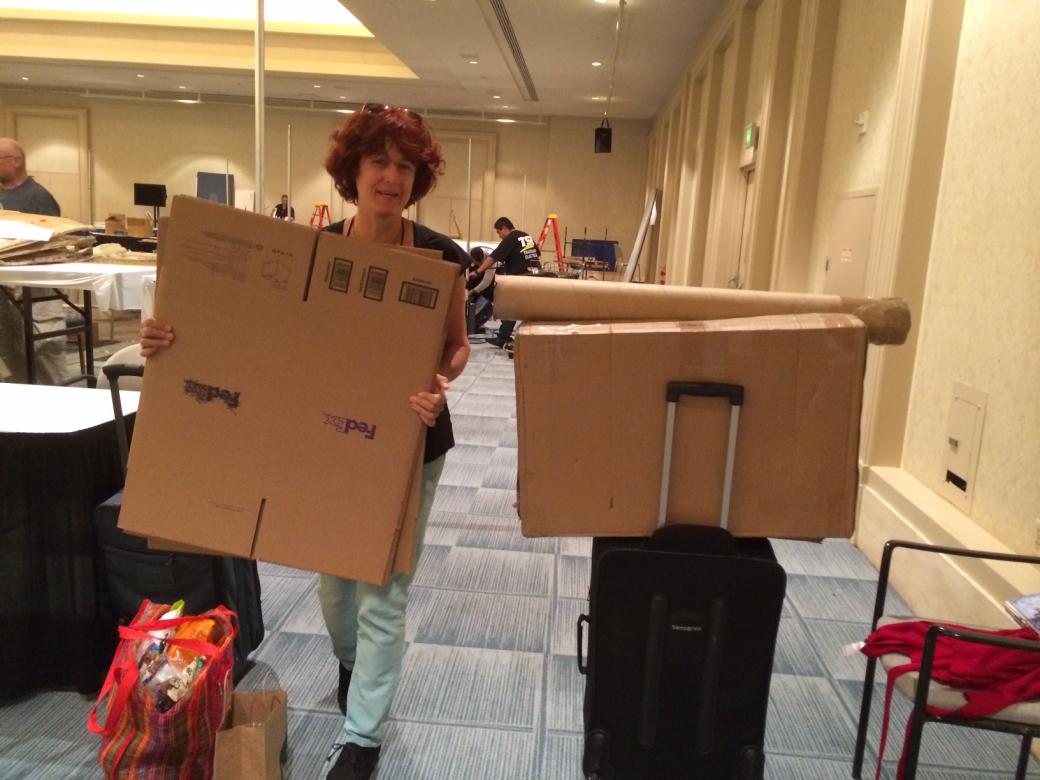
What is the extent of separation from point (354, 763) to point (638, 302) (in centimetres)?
112

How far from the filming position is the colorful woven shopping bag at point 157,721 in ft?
4.80

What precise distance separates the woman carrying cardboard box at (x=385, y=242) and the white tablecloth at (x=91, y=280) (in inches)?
110

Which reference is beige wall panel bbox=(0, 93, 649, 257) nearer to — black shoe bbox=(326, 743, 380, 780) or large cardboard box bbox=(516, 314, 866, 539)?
black shoe bbox=(326, 743, 380, 780)

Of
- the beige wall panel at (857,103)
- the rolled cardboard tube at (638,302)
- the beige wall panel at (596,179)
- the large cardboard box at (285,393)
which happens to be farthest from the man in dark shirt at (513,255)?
the rolled cardboard tube at (638,302)

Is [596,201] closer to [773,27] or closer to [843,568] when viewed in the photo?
[773,27]

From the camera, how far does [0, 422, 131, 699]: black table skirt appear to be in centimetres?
178

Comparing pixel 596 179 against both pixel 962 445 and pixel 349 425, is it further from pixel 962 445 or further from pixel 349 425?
pixel 349 425

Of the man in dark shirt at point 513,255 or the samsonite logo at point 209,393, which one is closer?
the samsonite logo at point 209,393

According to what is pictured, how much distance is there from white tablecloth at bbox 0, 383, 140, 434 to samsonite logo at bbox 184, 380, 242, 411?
633 millimetres

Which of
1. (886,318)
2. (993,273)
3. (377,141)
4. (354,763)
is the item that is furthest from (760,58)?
(354,763)

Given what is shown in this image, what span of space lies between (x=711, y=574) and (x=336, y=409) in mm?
696

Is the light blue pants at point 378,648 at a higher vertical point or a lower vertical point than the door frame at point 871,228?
lower

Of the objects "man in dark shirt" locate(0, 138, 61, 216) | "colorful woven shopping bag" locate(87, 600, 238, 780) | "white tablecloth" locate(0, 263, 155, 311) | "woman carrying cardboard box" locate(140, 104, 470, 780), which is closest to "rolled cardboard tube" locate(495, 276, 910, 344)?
"woman carrying cardboard box" locate(140, 104, 470, 780)

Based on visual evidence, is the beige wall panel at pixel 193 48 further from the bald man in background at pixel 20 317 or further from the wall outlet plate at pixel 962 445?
the wall outlet plate at pixel 962 445
